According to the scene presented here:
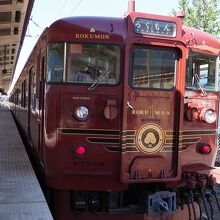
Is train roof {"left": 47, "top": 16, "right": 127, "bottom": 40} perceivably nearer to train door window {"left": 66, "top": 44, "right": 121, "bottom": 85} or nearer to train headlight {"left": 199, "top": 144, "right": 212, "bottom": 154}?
train door window {"left": 66, "top": 44, "right": 121, "bottom": 85}

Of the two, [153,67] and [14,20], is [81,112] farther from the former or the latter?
[14,20]

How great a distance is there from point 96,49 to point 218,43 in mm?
1826

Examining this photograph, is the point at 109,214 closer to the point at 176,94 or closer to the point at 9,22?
the point at 176,94

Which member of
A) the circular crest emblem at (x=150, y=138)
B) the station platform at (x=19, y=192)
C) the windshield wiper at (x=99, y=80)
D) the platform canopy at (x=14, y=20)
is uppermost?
the platform canopy at (x=14, y=20)

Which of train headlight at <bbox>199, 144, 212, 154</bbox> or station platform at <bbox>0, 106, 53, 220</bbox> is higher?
train headlight at <bbox>199, 144, 212, 154</bbox>

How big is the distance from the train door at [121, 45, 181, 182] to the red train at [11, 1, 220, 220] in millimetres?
12

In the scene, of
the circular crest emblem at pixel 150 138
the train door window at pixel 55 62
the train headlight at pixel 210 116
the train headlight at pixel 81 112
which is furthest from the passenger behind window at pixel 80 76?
the train headlight at pixel 210 116

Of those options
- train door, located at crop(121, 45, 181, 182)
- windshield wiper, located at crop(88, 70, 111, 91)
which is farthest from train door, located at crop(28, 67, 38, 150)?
train door, located at crop(121, 45, 181, 182)

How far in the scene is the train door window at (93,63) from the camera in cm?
546

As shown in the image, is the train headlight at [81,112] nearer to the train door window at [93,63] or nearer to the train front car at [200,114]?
the train door window at [93,63]

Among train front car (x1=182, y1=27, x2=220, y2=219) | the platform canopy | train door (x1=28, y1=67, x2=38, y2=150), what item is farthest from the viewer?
the platform canopy

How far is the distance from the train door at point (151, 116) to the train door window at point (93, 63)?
21cm

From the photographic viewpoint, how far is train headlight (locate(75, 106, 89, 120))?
212 inches

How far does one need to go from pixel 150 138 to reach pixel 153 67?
883 mm
